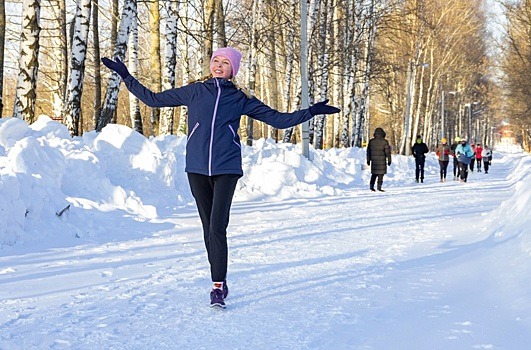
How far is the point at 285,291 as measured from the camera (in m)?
4.52

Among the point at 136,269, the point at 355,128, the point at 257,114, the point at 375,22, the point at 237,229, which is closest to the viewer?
the point at 257,114

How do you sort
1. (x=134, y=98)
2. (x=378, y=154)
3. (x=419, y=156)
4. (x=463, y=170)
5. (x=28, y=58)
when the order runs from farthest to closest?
(x=463, y=170)
(x=419, y=156)
(x=134, y=98)
(x=378, y=154)
(x=28, y=58)

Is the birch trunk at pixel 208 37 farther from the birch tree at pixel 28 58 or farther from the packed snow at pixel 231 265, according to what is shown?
the packed snow at pixel 231 265

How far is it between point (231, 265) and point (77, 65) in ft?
28.0

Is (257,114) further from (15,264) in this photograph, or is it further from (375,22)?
(375,22)

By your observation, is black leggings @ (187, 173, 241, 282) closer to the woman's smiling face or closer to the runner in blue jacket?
the runner in blue jacket

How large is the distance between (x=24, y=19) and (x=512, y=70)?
33.5m

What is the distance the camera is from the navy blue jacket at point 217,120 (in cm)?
417

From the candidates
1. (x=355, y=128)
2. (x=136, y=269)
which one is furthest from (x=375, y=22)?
(x=136, y=269)

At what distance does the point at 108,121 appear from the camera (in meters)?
14.1

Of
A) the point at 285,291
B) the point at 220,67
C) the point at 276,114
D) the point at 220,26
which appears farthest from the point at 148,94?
the point at 220,26

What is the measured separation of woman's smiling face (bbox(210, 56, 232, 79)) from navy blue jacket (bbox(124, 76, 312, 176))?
4cm

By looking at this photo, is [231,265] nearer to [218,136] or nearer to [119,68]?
[218,136]

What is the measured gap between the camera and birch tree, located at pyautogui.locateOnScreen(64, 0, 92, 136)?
1241 cm
